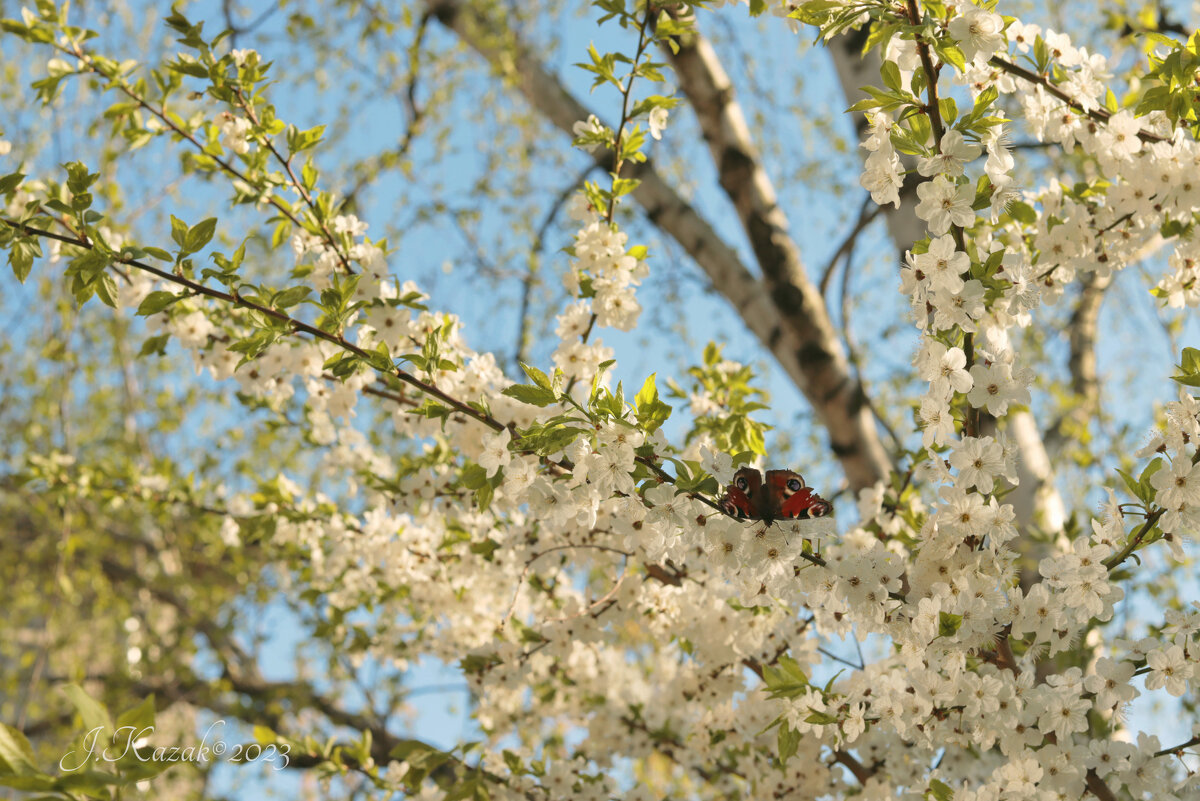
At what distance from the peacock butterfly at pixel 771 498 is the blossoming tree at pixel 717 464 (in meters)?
0.04

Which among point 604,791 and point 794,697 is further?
point 604,791

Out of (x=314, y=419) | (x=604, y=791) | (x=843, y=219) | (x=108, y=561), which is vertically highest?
(x=843, y=219)

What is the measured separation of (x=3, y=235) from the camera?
1482 mm

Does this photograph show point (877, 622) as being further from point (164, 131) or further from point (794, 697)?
point (164, 131)

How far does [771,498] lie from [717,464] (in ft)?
0.36

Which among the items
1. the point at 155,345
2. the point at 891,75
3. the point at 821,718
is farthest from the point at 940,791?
the point at 155,345

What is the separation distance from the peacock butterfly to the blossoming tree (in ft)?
0.13

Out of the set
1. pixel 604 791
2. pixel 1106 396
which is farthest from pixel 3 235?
pixel 1106 396

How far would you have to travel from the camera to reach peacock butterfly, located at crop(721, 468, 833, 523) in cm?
137

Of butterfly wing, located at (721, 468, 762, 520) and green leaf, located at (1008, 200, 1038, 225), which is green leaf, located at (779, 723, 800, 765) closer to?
butterfly wing, located at (721, 468, 762, 520)

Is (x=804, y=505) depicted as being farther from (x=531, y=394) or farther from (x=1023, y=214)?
(x=1023, y=214)

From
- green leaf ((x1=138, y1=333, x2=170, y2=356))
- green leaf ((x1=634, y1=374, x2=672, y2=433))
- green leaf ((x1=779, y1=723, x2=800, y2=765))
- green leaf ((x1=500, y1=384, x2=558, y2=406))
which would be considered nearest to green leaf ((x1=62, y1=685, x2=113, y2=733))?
green leaf ((x1=500, y1=384, x2=558, y2=406))

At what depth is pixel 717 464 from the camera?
1428mm

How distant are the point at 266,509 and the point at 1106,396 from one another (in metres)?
6.13
